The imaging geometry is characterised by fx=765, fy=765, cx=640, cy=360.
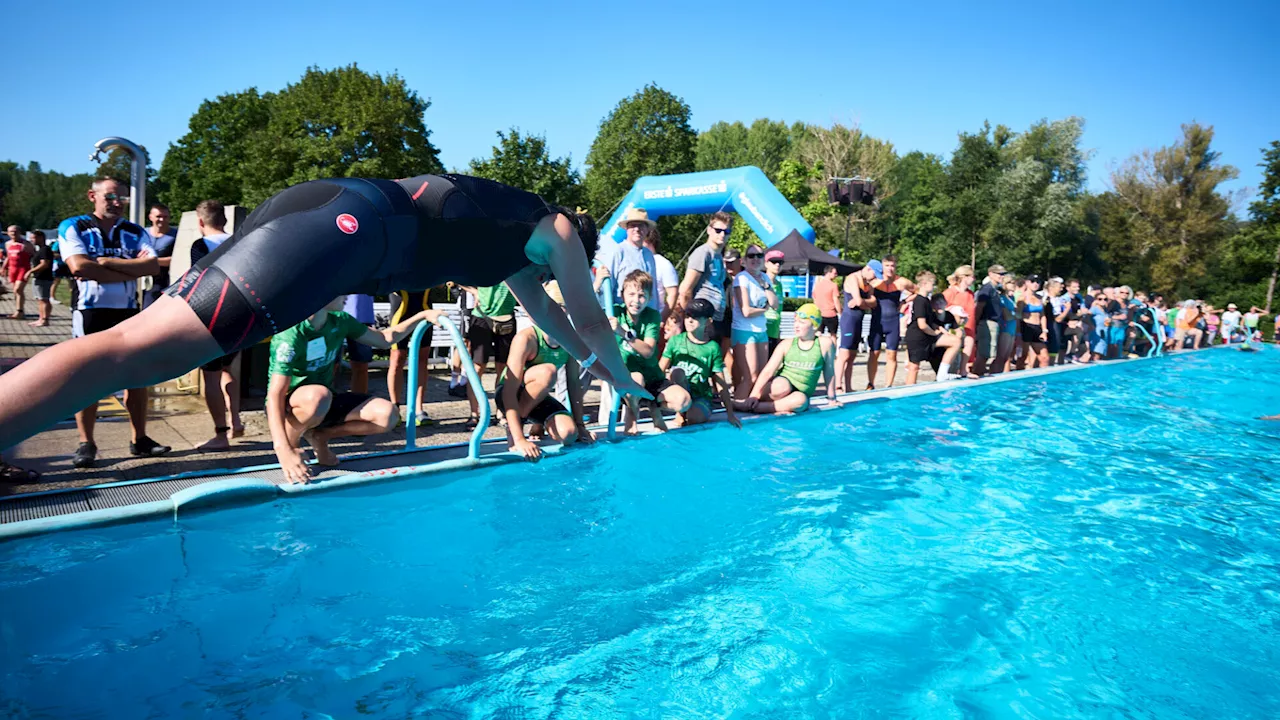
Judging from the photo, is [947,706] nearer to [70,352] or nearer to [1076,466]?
[70,352]

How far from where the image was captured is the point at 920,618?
3240 millimetres

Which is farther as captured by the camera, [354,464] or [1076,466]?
[1076,466]

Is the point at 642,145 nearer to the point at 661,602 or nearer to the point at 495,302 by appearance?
the point at 495,302

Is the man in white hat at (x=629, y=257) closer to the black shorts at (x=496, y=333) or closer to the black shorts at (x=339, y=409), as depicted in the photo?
the black shorts at (x=496, y=333)

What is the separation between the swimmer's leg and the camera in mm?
1794

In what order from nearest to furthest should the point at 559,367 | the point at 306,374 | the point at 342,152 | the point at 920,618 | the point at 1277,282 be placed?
the point at 920,618 < the point at 306,374 < the point at 559,367 < the point at 342,152 < the point at 1277,282

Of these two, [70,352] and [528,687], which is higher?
[70,352]

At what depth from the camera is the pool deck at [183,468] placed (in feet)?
11.6

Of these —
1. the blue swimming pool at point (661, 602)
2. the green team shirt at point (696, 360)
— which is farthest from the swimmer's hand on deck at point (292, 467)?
the green team shirt at point (696, 360)

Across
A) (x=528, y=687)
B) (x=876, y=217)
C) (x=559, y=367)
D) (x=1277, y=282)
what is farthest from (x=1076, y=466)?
(x=876, y=217)

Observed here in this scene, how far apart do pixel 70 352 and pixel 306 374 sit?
8.65ft

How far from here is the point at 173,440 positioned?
5.64 m

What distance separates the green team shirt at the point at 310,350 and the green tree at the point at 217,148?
41.6 metres

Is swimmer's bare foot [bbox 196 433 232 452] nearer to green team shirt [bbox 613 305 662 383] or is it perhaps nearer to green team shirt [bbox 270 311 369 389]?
green team shirt [bbox 270 311 369 389]
